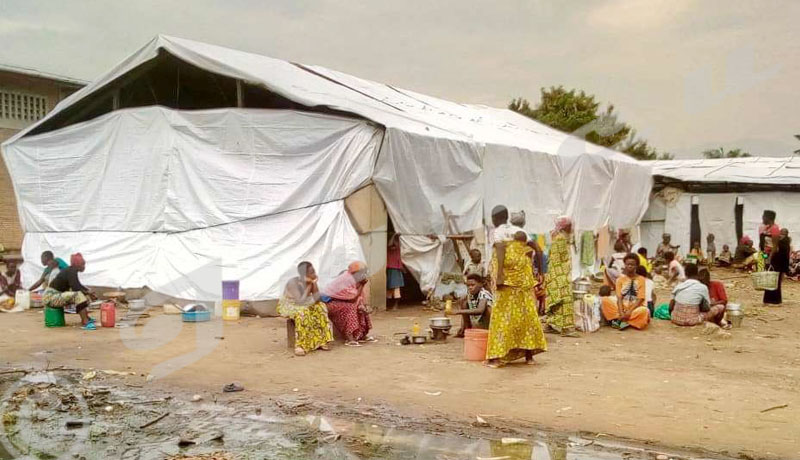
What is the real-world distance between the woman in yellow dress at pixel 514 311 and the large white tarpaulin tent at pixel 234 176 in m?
4.10

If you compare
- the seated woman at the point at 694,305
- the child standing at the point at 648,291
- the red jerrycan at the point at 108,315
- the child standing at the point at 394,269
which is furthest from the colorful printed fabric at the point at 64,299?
the seated woman at the point at 694,305

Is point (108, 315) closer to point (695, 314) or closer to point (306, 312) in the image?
point (306, 312)

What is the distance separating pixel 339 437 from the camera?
5223mm

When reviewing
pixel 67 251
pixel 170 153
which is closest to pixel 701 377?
pixel 170 153

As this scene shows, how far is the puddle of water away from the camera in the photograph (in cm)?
486

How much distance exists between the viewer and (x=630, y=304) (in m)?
10.4

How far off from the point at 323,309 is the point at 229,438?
3530mm

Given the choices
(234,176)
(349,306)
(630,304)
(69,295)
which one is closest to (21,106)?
(234,176)

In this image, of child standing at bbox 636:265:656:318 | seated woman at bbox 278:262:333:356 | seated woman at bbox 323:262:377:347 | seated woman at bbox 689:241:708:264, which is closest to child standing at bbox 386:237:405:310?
seated woman at bbox 323:262:377:347

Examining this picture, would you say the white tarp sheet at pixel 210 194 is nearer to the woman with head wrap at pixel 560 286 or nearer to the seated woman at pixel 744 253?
the woman with head wrap at pixel 560 286

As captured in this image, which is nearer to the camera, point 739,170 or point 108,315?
point 108,315

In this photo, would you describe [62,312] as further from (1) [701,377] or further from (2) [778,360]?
(2) [778,360]

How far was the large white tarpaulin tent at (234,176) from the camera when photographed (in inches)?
455

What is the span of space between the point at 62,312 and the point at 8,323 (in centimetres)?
98
